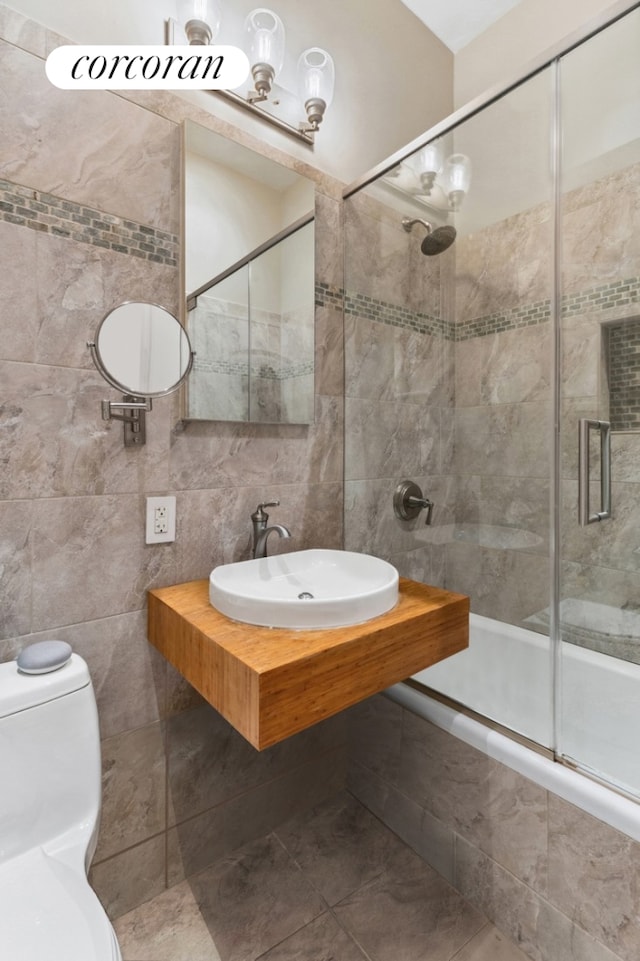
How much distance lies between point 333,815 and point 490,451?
1.40m

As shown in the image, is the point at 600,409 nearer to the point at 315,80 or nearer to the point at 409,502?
the point at 409,502

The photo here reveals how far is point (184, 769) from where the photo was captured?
4.54ft

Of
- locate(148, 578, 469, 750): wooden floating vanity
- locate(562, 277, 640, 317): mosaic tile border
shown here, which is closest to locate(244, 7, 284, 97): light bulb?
locate(562, 277, 640, 317): mosaic tile border

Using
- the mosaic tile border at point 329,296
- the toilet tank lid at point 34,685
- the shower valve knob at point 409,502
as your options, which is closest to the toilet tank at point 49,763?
the toilet tank lid at point 34,685

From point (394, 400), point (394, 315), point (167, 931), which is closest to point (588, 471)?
point (394, 400)

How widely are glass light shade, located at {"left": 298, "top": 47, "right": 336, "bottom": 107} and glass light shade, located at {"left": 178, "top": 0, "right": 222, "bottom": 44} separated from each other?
1.09 ft

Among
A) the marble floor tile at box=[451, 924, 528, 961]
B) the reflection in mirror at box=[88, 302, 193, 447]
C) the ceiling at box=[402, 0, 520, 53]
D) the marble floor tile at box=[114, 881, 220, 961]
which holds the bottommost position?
the marble floor tile at box=[451, 924, 528, 961]

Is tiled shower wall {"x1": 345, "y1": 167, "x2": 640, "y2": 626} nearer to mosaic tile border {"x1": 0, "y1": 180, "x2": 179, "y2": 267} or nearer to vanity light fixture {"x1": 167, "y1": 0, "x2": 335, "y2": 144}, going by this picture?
vanity light fixture {"x1": 167, "y1": 0, "x2": 335, "y2": 144}

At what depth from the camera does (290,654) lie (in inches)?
36.5

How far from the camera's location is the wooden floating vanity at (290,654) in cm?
89

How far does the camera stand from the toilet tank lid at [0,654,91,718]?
94 centimetres

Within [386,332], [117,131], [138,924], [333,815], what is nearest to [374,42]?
[386,332]

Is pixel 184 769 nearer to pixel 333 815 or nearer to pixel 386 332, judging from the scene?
pixel 333 815

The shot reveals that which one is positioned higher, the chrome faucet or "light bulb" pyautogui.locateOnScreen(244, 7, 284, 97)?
"light bulb" pyautogui.locateOnScreen(244, 7, 284, 97)
